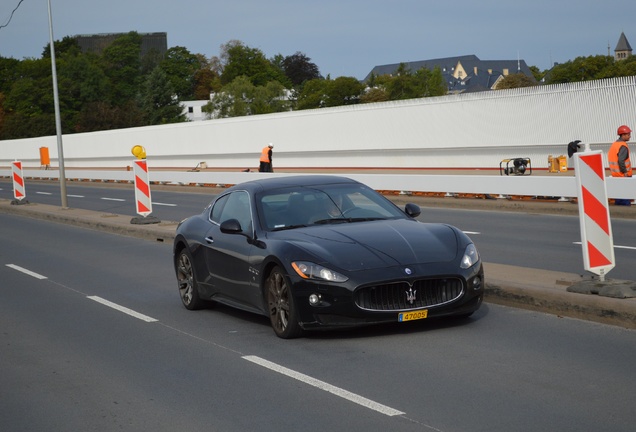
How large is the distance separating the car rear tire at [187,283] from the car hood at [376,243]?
204 centimetres

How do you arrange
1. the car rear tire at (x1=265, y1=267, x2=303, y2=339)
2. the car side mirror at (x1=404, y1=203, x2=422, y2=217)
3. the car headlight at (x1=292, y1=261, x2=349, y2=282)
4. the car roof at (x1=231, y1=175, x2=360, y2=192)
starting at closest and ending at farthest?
1. the car headlight at (x1=292, y1=261, x2=349, y2=282)
2. the car rear tire at (x1=265, y1=267, x2=303, y2=339)
3. the car side mirror at (x1=404, y1=203, x2=422, y2=217)
4. the car roof at (x1=231, y1=175, x2=360, y2=192)

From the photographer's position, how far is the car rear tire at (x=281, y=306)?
8.88 metres

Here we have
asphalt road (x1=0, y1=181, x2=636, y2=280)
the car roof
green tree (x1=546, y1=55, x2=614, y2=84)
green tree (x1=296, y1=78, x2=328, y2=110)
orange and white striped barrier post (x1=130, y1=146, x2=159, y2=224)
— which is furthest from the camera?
green tree (x1=296, y1=78, x2=328, y2=110)

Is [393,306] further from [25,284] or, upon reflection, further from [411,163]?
[411,163]

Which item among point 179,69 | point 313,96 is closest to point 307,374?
point 313,96

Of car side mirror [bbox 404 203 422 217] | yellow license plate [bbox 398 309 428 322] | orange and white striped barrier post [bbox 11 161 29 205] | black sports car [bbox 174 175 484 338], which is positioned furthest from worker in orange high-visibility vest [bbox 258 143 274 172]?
yellow license plate [bbox 398 309 428 322]

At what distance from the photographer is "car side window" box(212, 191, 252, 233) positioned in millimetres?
10219

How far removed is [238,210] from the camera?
10.6m

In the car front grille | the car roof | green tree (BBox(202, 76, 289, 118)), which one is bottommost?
the car front grille

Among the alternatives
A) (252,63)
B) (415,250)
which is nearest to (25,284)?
(415,250)

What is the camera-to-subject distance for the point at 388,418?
20.4ft

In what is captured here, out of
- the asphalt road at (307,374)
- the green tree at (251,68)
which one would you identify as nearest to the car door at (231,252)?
the asphalt road at (307,374)

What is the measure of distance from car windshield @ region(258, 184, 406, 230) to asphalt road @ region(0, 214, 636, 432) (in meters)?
1.11

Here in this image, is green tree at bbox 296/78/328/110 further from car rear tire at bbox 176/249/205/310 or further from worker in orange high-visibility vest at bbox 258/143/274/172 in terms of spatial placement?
car rear tire at bbox 176/249/205/310
